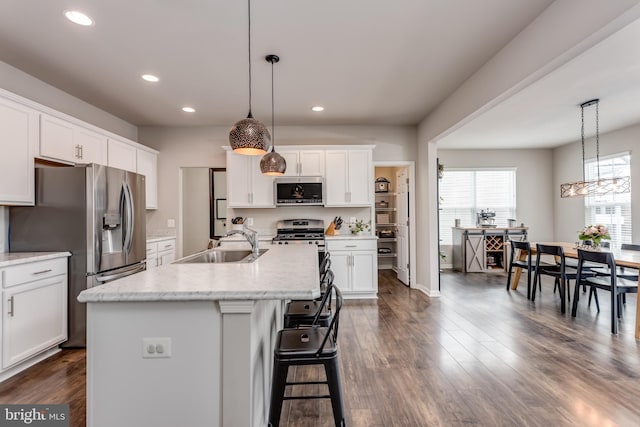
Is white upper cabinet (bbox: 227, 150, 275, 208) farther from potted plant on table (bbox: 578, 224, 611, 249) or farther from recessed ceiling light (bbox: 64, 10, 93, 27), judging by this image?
potted plant on table (bbox: 578, 224, 611, 249)

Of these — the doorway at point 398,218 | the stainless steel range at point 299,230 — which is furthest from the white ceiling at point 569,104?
the stainless steel range at point 299,230

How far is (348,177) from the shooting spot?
4.89m

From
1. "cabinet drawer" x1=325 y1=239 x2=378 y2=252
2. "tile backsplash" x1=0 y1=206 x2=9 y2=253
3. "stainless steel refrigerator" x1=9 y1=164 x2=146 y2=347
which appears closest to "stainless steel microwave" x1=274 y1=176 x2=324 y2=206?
"cabinet drawer" x1=325 y1=239 x2=378 y2=252

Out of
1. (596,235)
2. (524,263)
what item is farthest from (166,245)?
(596,235)

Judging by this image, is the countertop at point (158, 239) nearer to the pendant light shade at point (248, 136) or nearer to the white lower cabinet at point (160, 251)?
the white lower cabinet at point (160, 251)

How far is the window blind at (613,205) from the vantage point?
522 cm

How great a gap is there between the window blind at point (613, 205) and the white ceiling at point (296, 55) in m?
1.00

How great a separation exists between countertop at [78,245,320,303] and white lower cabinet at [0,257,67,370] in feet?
4.79

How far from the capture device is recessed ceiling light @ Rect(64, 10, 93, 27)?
2285 millimetres

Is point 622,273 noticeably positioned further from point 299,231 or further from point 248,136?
point 248,136

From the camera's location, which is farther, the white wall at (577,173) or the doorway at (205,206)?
the doorway at (205,206)

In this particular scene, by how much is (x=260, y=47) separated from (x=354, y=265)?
3.02 metres

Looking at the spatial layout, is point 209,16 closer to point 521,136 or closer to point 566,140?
point 521,136

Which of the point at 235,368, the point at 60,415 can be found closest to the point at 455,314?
the point at 235,368
